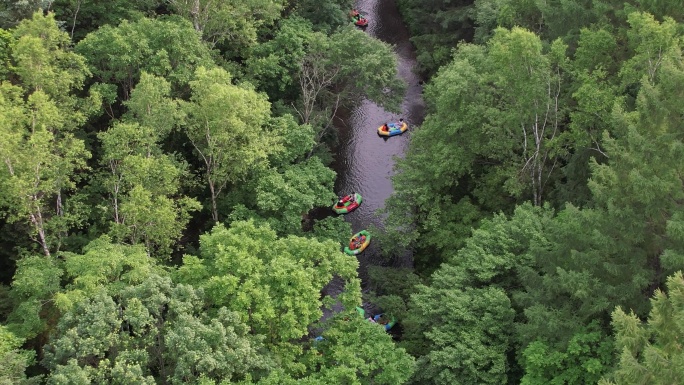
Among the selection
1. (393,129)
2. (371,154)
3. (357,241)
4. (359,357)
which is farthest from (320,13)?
(359,357)

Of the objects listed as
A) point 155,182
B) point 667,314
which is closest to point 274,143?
point 155,182

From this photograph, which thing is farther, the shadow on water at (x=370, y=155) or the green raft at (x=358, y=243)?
the shadow on water at (x=370, y=155)

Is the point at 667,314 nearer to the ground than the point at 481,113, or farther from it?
farther from it

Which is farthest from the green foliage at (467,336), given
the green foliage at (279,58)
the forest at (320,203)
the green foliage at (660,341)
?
the green foliage at (279,58)

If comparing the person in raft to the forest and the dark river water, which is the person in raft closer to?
the dark river water

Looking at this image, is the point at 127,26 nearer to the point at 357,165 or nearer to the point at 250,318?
the point at 250,318

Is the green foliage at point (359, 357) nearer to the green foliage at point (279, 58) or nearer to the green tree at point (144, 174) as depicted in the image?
the green tree at point (144, 174)
